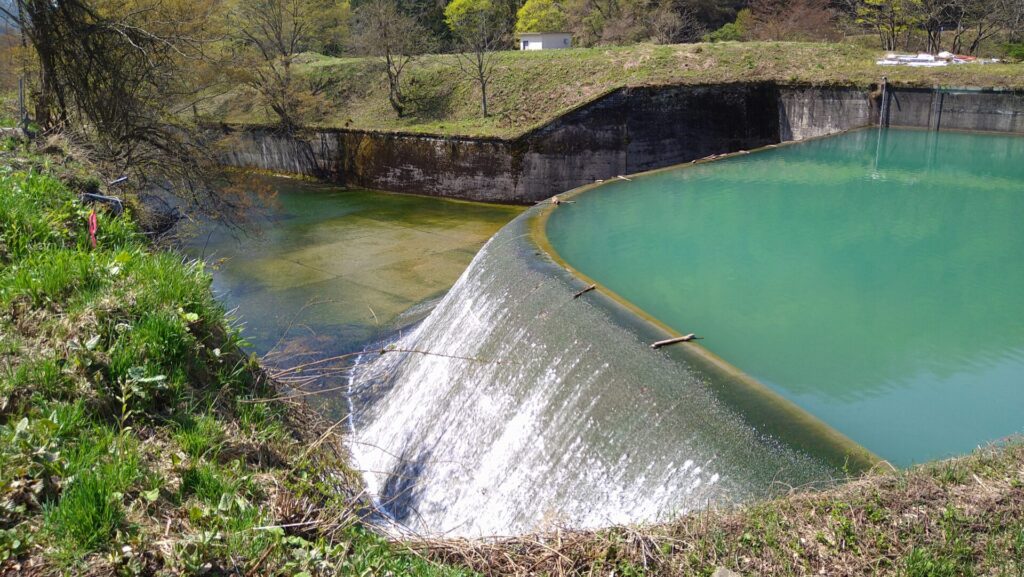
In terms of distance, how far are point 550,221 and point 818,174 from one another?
4861mm

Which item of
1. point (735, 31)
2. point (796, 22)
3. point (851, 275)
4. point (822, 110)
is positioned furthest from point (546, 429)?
point (796, 22)

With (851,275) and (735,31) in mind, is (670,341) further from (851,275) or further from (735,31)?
(735,31)

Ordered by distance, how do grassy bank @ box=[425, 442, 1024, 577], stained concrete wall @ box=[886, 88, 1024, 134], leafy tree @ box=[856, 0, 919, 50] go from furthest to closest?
leafy tree @ box=[856, 0, 919, 50]
stained concrete wall @ box=[886, 88, 1024, 134]
grassy bank @ box=[425, 442, 1024, 577]

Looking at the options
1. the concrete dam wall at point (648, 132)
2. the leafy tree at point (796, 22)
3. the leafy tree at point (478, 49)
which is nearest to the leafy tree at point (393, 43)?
the leafy tree at point (478, 49)

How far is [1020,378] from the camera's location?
16.9ft

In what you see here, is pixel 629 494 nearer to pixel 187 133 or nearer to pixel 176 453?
pixel 176 453

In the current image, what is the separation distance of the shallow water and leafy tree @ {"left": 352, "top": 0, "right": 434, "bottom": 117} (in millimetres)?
4045

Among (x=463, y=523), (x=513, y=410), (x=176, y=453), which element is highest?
(x=176, y=453)

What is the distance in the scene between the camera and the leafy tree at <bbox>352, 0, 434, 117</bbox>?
2044 cm

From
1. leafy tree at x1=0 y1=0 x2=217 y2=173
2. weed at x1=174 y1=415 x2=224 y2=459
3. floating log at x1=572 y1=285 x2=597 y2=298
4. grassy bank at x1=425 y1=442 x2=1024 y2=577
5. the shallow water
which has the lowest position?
the shallow water

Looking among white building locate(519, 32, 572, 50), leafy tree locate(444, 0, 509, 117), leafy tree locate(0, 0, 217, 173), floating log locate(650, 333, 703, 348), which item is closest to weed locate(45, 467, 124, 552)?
floating log locate(650, 333, 703, 348)

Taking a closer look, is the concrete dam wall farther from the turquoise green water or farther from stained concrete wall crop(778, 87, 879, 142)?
the turquoise green water

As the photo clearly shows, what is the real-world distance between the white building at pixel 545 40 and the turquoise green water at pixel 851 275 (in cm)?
1594

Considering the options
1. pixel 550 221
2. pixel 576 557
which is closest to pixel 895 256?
pixel 550 221
